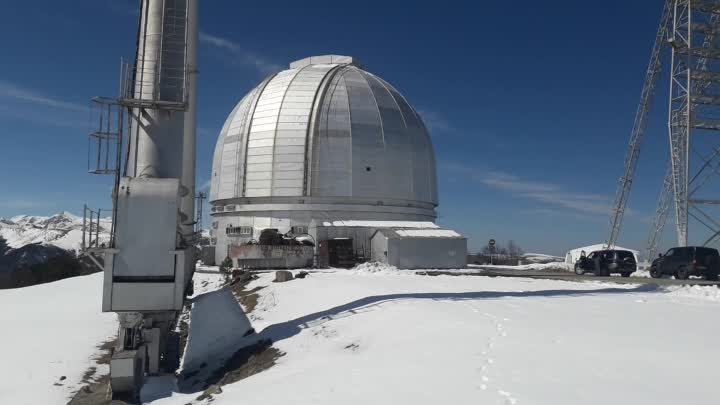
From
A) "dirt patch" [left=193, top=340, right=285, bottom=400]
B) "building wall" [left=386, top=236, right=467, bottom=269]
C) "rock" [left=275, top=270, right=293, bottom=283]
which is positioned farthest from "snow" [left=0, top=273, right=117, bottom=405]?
"building wall" [left=386, top=236, right=467, bottom=269]

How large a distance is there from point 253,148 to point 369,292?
30.2m

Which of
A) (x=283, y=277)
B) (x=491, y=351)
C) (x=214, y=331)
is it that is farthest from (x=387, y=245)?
(x=491, y=351)

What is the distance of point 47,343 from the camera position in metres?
15.0

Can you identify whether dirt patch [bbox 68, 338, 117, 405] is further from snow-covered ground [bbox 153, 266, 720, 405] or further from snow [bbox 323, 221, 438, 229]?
snow [bbox 323, 221, 438, 229]

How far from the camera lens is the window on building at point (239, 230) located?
145 ft

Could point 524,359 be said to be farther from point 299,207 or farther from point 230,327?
point 299,207

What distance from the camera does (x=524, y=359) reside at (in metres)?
8.34

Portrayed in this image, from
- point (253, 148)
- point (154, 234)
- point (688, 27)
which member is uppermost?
point (688, 27)

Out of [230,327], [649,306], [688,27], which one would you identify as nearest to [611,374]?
[649,306]

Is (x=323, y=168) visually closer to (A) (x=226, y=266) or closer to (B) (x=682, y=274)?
(A) (x=226, y=266)

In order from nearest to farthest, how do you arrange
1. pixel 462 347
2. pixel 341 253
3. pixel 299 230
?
1. pixel 462 347
2. pixel 341 253
3. pixel 299 230

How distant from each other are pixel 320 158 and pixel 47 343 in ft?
102

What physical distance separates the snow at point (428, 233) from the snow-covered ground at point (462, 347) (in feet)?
65.0

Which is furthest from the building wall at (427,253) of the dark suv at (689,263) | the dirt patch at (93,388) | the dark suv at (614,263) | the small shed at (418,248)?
the dirt patch at (93,388)
